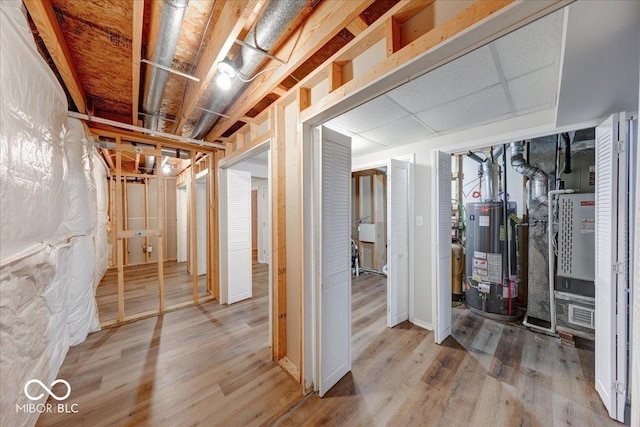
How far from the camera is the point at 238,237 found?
12.1 ft

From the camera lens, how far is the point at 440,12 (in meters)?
1.05

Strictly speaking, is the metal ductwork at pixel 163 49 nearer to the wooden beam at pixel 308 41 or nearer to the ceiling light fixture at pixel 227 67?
the ceiling light fixture at pixel 227 67

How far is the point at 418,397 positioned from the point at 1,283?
100 inches

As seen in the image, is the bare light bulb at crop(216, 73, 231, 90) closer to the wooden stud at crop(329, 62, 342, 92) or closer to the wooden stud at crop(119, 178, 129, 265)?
the wooden stud at crop(329, 62, 342, 92)

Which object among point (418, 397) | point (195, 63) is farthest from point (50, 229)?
point (418, 397)

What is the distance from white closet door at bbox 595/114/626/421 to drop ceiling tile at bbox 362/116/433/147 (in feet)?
4.44

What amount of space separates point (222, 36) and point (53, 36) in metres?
1.08

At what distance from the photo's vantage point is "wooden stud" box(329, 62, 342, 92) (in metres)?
1.52

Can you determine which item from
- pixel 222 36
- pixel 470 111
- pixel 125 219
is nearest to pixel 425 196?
pixel 470 111

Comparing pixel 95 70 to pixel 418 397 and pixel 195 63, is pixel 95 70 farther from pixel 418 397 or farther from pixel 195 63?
pixel 418 397

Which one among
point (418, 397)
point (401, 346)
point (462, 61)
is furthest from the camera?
point (401, 346)

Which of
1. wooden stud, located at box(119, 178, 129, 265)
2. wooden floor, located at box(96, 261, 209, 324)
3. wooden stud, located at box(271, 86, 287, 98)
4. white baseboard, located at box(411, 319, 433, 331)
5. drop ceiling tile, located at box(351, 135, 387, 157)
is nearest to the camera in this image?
wooden stud, located at box(271, 86, 287, 98)

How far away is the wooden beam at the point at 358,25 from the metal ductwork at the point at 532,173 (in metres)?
3.03

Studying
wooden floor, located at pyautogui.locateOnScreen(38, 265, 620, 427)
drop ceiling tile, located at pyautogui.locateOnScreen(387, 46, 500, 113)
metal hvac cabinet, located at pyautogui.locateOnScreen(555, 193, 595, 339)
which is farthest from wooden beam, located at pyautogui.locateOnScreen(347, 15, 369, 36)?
metal hvac cabinet, located at pyautogui.locateOnScreen(555, 193, 595, 339)
